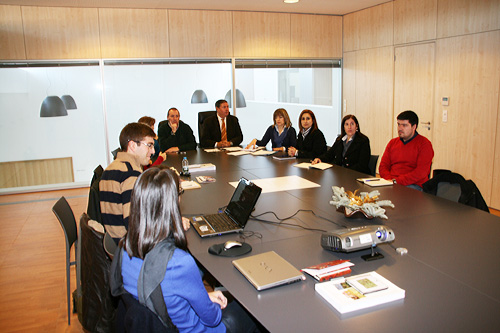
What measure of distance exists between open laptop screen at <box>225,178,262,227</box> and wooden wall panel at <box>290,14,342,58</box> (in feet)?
19.1

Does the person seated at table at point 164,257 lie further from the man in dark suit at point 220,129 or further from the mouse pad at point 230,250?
the man in dark suit at point 220,129

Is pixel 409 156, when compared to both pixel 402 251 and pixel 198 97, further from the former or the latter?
pixel 198 97

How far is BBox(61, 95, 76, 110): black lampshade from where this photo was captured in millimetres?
7020

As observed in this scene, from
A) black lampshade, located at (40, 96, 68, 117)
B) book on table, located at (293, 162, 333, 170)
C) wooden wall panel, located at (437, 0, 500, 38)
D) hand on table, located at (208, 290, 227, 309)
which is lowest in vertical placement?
hand on table, located at (208, 290, 227, 309)

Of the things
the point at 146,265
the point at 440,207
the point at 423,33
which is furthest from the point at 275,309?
the point at 423,33

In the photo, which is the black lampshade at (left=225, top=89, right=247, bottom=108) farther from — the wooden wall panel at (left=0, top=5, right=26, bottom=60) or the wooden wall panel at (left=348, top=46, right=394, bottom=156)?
the wooden wall panel at (left=0, top=5, right=26, bottom=60)

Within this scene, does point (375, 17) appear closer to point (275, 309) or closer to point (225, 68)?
point (225, 68)

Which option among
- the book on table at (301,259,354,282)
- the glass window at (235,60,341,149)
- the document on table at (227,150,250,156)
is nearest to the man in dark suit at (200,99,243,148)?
the document on table at (227,150,250,156)

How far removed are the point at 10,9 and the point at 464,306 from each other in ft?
23.7

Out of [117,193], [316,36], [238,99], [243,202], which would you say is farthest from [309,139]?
[316,36]

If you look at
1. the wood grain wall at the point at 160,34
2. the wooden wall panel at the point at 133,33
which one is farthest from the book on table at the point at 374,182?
the wooden wall panel at the point at 133,33

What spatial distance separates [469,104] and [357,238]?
14.8 feet

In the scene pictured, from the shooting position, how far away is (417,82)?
6.55 meters

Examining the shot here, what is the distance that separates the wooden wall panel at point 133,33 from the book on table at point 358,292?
624cm
